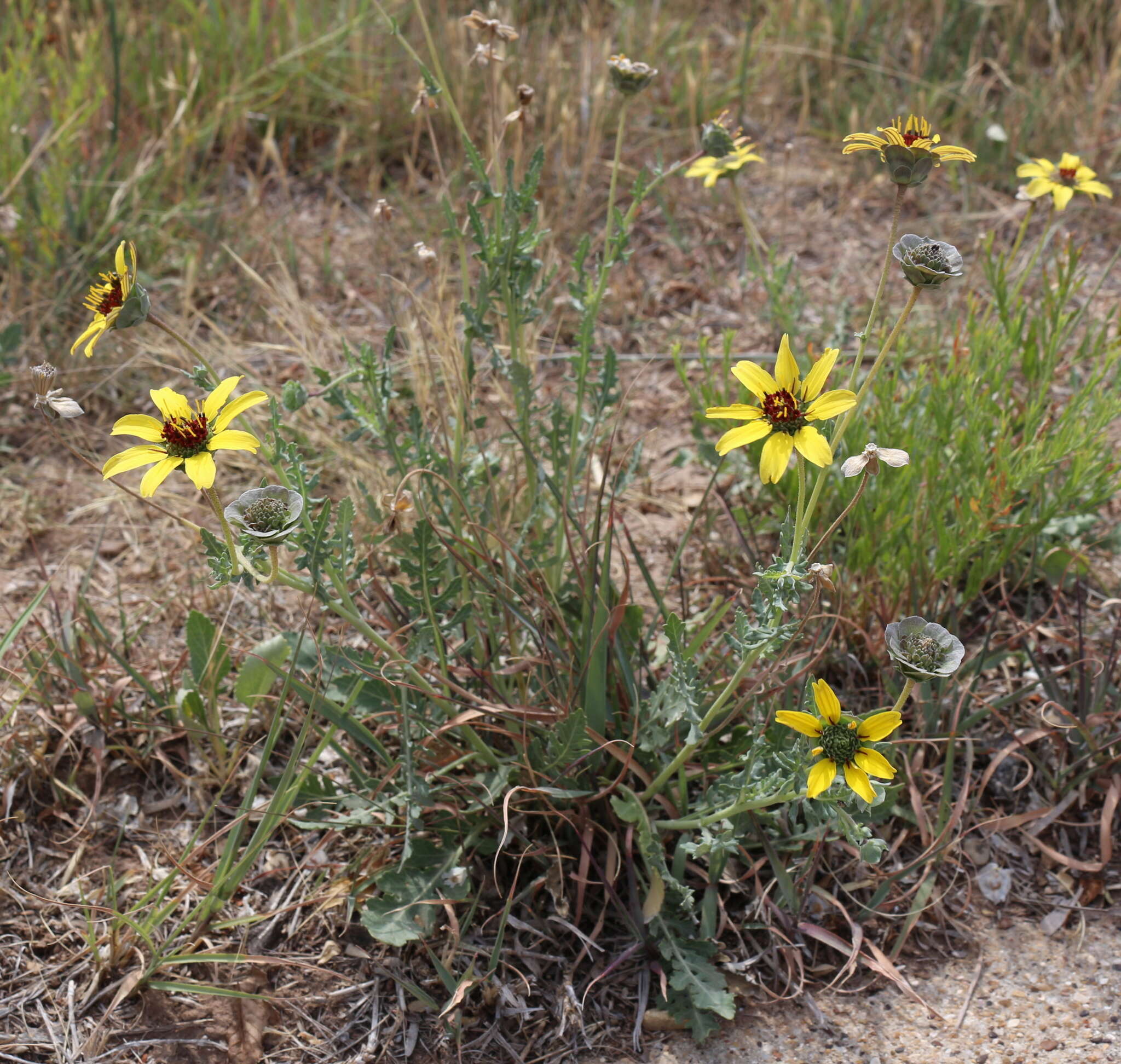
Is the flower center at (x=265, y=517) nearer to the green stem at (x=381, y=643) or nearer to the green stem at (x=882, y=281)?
the green stem at (x=381, y=643)

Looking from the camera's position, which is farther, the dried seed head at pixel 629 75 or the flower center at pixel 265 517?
the dried seed head at pixel 629 75

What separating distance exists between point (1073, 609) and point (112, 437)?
2613 millimetres

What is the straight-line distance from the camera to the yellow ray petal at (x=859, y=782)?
4.41 feet

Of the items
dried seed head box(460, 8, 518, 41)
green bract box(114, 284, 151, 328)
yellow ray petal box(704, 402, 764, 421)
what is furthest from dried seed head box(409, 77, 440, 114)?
yellow ray petal box(704, 402, 764, 421)

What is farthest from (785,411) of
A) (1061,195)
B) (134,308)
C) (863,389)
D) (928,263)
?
(1061,195)

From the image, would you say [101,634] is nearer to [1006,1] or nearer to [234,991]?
[234,991]

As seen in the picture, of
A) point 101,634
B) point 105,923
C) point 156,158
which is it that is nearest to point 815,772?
point 105,923

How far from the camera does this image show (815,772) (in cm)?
140

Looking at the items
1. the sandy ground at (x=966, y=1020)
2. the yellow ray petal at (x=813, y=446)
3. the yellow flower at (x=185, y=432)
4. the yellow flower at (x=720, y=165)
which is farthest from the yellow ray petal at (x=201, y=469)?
the yellow flower at (x=720, y=165)

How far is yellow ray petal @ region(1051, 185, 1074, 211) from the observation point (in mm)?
2387

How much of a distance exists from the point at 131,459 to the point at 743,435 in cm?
84

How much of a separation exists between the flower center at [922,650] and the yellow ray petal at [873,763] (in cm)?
14

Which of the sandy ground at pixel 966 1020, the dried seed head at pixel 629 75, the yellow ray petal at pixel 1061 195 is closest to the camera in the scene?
the sandy ground at pixel 966 1020

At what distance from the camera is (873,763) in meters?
1.40
